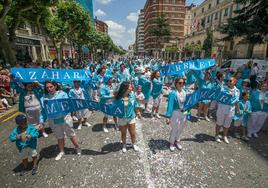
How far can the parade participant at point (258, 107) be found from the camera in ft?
16.5

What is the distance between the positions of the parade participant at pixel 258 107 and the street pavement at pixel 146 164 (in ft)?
1.70

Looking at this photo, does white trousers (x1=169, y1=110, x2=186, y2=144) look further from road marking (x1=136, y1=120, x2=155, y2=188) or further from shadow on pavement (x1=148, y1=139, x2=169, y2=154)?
road marking (x1=136, y1=120, x2=155, y2=188)

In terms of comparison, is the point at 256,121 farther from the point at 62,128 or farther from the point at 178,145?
the point at 62,128

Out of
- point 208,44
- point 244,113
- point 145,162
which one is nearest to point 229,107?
point 244,113

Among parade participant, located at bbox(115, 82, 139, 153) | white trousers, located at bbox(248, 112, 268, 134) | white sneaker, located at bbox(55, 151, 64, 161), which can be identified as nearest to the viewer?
parade participant, located at bbox(115, 82, 139, 153)

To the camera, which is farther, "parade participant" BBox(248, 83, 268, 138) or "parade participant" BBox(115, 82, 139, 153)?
"parade participant" BBox(248, 83, 268, 138)

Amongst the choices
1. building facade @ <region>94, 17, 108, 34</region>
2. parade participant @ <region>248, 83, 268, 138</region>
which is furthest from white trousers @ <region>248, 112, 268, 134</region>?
building facade @ <region>94, 17, 108, 34</region>

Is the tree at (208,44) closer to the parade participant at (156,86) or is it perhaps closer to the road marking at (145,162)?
the parade participant at (156,86)

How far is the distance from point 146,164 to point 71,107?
2.31 m

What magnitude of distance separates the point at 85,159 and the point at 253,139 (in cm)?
530

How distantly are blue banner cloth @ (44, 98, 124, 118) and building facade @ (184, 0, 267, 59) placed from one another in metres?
25.2

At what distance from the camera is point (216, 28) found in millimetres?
26125

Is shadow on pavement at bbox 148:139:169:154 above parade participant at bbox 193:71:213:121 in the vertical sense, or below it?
below

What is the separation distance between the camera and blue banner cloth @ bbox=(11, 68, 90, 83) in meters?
4.36
